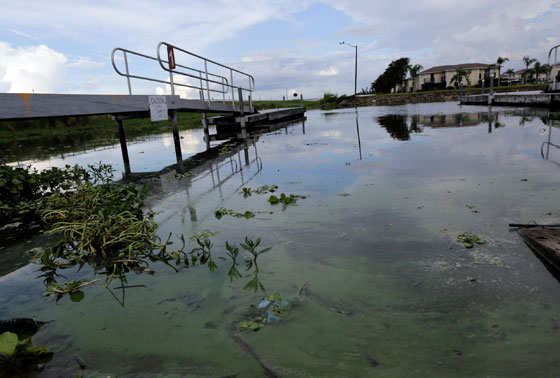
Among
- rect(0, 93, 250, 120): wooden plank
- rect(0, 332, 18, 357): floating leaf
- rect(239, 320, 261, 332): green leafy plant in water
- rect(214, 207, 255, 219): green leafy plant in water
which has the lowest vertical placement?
rect(239, 320, 261, 332): green leafy plant in water

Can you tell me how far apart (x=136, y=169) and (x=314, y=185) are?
5195 mm

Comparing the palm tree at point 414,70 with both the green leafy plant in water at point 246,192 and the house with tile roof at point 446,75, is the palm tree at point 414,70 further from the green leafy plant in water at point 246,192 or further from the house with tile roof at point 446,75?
the green leafy plant in water at point 246,192

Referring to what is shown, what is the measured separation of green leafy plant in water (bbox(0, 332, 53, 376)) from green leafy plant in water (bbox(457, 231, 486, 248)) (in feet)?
10.5

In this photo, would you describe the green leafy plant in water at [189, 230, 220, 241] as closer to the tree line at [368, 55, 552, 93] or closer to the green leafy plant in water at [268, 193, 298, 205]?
the green leafy plant in water at [268, 193, 298, 205]

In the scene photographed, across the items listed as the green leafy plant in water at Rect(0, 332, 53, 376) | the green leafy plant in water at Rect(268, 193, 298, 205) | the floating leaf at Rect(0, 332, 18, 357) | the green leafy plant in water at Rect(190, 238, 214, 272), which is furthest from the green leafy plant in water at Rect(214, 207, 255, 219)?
the floating leaf at Rect(0, 332, 18, 357)

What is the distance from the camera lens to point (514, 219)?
3463 mm

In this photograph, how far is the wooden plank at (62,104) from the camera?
5.68 m

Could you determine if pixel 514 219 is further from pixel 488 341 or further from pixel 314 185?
pixel 314 185

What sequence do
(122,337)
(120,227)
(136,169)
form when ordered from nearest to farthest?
1. (122,337)
2. (120,227)
3. (136,169)

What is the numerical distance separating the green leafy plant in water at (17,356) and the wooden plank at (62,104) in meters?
5.35

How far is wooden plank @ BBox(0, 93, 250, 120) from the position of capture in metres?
5.68

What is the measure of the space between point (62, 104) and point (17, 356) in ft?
19.8

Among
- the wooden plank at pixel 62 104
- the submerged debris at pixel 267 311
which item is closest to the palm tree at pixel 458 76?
the wooden plank at pixel 62 104

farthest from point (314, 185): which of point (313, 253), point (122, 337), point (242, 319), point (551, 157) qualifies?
point (551, 157)
